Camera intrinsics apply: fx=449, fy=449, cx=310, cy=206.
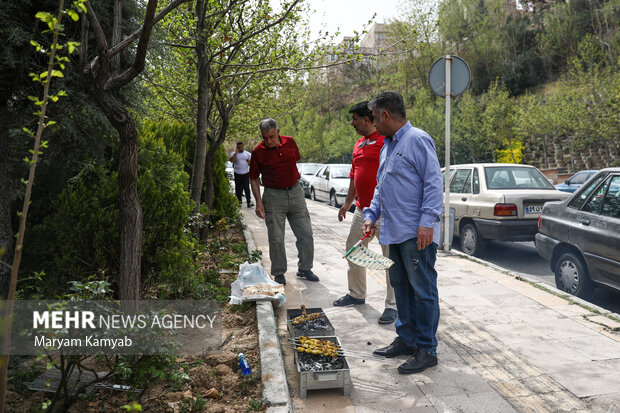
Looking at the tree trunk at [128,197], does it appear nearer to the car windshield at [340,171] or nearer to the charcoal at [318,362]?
the charcoal at [318,362]

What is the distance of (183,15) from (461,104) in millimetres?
33170

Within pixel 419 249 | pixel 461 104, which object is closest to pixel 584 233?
pixel 419 249

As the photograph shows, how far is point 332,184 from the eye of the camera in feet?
58.2

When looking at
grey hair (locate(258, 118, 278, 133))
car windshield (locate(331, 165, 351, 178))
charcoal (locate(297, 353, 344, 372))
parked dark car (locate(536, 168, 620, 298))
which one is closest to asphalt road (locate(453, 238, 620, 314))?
parked dark car (locate(536, 168, 620, 298))

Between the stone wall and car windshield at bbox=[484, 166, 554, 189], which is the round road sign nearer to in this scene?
car windshield at bbox=[484, 166, 554, 189]

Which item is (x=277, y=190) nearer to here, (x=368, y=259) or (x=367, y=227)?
(x=367, y=227)

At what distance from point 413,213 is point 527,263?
556 cm

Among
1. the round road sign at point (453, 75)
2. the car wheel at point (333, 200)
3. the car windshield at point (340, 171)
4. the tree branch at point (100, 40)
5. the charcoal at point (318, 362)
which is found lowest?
the charcoal at point (318, 362)

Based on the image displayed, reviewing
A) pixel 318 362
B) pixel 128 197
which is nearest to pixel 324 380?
pixel 318 362

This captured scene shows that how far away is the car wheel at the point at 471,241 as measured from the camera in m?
8.16

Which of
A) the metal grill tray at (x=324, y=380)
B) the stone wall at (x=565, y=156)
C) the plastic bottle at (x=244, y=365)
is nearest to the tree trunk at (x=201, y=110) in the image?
the plastic bottle at (x=244, y=365)

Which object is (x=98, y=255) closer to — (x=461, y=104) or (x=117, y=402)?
(x=117, y=402)

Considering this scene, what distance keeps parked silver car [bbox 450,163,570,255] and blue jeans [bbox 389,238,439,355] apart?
4.56 m

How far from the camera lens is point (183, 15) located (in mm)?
6488
